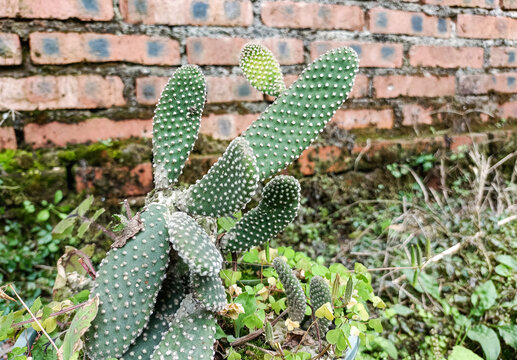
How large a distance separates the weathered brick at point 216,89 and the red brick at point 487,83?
0.92 metres

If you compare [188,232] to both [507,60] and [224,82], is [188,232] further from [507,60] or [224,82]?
[507,60]

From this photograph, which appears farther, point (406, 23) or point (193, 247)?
point (406, 23)

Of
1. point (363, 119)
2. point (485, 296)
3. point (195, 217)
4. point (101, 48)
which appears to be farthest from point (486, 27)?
point (195, 217)

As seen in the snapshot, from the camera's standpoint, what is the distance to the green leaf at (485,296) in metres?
1.15

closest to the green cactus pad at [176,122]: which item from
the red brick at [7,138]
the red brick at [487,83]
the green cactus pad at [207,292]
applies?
the green cactus pad at [207,292]

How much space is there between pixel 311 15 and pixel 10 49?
100cm

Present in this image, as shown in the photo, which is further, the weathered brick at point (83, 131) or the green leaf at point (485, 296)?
the weathered brick at point (83, 131)

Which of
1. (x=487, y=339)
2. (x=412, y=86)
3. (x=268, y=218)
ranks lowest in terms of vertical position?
(x=487, y=339)

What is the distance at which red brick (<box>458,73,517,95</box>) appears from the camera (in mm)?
1783

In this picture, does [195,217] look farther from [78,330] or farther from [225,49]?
[225,49]

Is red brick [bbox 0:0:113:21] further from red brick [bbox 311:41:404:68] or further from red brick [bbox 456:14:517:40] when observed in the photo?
red brick [bbox 456:14:517:40]

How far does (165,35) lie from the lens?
4.47ft

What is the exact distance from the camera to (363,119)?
1.64 metres

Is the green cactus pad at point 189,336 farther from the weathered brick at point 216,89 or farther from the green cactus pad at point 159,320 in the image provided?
the weathered brick at point 216,89
